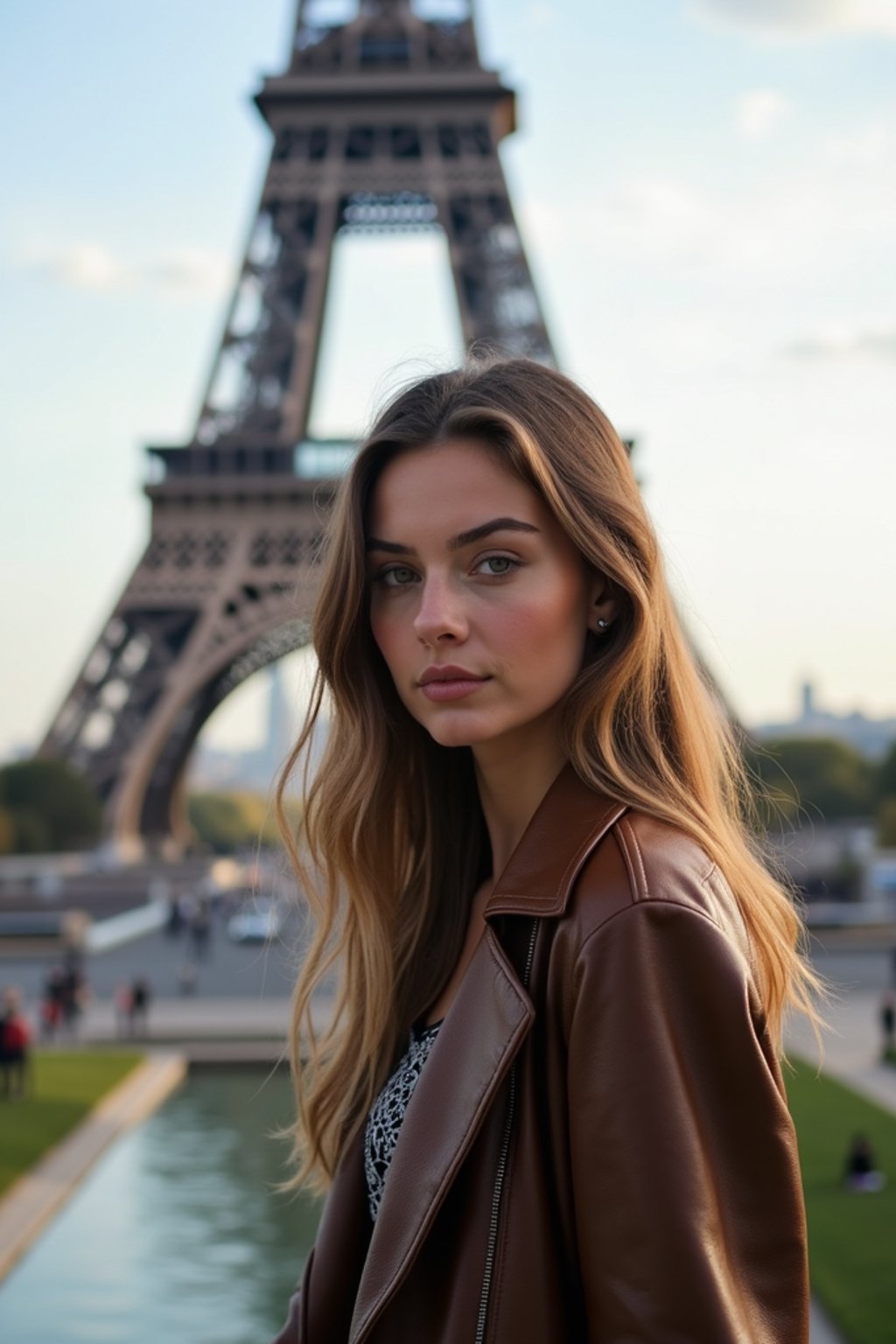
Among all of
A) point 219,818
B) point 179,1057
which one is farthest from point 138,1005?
point 219,818

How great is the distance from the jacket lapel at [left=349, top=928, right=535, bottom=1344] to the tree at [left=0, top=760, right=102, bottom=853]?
3333 cm

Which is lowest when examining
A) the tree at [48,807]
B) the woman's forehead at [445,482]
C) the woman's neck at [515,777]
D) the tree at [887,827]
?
the woman's neck at [515,777]

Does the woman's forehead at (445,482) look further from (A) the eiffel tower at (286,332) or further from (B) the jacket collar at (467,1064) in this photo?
(A) the eiffel tower at (286,332)

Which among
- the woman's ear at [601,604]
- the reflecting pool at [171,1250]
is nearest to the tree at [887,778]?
the reflecting pool at [171,1250]

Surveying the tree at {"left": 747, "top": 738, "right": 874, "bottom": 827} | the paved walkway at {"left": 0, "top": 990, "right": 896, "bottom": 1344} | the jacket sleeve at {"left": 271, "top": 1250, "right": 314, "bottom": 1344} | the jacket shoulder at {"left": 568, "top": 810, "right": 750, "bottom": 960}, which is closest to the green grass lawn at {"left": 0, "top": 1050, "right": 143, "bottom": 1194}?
the paved walkway at {"left": 0, "top": 990, "right": 896, "bottom": 1344}

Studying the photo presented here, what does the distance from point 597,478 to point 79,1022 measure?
19.5 metres

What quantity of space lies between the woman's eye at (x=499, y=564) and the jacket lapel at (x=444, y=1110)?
47 cm

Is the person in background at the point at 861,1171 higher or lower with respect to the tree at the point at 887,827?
lower

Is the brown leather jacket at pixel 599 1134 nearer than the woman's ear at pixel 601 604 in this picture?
Yes

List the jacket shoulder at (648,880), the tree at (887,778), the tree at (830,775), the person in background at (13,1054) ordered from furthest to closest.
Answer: the tree at (830,775) < the tree at (887,778) < the person in background at (13,1054) < the jacket shoulder at (648,880)

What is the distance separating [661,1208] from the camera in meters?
1.66

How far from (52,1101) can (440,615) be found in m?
13.8

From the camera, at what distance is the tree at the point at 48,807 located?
35531mm

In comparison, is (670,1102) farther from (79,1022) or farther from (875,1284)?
(79,1022)
